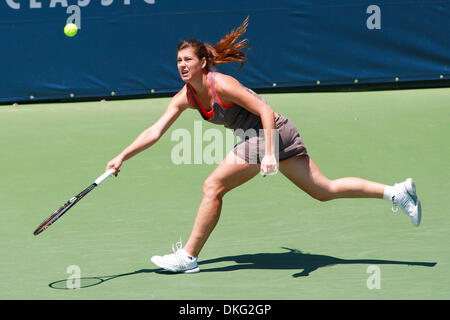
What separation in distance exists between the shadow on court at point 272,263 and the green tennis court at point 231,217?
0.01 m

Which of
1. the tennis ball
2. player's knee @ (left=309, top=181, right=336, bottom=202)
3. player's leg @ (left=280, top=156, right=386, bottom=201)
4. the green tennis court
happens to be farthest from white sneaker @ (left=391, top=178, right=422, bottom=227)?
the tennis ball

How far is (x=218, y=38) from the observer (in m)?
11.9

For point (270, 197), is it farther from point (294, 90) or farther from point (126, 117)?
point (294, 90)

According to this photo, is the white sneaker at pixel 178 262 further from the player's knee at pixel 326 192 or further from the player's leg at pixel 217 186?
the player's knee at pixel 326 192

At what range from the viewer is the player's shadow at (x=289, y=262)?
5684mm

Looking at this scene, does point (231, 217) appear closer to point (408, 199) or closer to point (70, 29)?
point (408, 199)

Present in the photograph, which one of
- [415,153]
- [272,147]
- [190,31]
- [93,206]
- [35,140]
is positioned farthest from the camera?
[190,31]

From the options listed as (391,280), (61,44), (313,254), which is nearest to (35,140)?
(61,44)

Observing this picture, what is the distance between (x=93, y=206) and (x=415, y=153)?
3.42 metres

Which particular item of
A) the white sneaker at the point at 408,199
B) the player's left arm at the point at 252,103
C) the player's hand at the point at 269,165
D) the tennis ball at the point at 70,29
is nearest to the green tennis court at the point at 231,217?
the white sneaker at the point at 408,199

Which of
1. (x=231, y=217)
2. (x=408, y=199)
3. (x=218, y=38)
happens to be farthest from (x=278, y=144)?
(x=218, y=38)

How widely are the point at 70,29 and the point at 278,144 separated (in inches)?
267

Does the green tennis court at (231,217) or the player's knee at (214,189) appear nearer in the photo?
the green tennis court at (231,217)

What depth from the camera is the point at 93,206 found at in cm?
751
